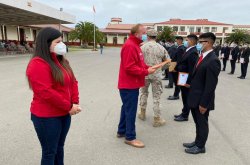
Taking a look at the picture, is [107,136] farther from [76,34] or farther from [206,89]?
[76,34]

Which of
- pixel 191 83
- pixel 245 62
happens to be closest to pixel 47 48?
pixel 191 83

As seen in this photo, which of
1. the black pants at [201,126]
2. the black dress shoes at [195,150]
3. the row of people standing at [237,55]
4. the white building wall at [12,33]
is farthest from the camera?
the white building wall at [12,33]

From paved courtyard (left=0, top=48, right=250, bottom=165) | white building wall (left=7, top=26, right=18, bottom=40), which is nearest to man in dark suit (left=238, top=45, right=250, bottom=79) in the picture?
paved courtyard (left=0, top=48, right=250, bottom=165)

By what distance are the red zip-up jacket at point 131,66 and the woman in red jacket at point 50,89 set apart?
1.13 meters

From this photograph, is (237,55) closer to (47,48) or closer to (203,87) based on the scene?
(203,87)

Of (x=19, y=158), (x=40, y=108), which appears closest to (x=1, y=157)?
(x=19, y=158)

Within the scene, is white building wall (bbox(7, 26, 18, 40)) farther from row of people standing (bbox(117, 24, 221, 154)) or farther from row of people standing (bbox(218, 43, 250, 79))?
row of people standing (bbox(117, 24, 221, 154))

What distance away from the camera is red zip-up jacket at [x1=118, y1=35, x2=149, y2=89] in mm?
3396

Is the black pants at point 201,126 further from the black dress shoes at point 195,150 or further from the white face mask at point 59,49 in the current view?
the white face mask at point 59,49

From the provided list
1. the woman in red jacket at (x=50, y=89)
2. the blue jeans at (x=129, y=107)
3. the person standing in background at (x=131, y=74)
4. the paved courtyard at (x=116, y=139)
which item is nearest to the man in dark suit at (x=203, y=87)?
the paved courtyard at (x=116, y=139)

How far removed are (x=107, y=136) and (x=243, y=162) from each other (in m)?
2.18

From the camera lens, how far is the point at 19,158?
328 centimetres

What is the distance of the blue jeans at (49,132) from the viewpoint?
7.48 ft

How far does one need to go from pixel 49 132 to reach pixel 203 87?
2212 millimetres
